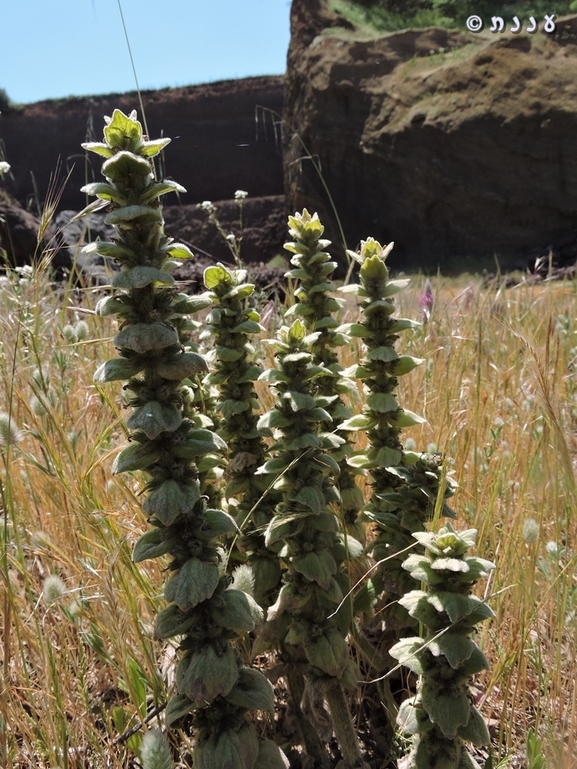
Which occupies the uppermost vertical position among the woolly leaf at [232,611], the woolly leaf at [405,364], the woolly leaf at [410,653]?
the woolly leaf at [405,364]

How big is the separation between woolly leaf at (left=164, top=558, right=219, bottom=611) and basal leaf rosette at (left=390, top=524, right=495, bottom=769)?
0.29 m

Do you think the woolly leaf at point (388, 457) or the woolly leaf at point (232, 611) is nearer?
the woolly leaf at point (232, 611)

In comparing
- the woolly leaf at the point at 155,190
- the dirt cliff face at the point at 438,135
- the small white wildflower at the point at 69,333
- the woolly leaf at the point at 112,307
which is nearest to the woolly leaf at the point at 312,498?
the woolly leaf at the point at 112,307

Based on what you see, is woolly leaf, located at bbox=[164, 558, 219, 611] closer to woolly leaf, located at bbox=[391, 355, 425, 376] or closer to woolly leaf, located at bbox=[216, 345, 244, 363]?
woolly leaf, located at bbox=[216, 345, 244, 363]

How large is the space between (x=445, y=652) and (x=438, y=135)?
12.8m

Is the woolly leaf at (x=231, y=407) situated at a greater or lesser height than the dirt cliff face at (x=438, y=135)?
lesser

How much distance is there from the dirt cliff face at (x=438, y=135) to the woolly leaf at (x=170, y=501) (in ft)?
33.2

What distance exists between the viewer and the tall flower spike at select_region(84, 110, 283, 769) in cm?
85

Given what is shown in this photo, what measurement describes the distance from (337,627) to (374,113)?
13721 mm

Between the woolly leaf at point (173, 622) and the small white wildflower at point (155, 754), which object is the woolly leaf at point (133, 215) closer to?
the woolly leaf at point (173, 622)

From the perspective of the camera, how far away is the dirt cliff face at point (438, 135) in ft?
36.7

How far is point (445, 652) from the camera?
2.82 ft

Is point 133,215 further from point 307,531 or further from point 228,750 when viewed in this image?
point 228,750

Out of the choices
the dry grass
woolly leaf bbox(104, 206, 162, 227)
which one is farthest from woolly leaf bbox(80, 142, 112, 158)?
the dry grass
